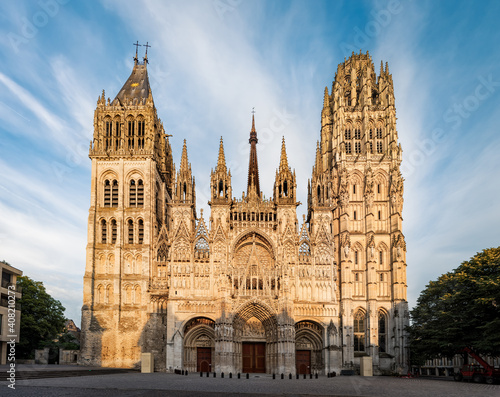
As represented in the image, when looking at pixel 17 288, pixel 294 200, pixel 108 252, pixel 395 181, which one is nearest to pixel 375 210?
pixel 395 181

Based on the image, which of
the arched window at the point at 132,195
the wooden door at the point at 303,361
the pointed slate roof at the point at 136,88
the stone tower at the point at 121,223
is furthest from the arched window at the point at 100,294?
the pointed slate roof at the point at 136,88

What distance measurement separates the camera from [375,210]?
61.9 meters

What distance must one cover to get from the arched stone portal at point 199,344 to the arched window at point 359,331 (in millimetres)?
16007

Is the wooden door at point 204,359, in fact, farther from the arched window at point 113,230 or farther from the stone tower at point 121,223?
the arched window at point 113,230

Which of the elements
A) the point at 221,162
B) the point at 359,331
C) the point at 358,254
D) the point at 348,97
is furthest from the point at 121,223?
the point at 348,97

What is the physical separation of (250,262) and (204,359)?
38.5 feet

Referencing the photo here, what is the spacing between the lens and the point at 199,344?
57.5 m

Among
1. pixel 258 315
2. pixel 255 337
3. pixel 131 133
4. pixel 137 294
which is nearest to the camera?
pixel 258 315

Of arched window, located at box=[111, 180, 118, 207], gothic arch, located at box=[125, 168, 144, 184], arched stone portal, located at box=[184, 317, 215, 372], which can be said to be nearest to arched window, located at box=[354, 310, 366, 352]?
arched stone portal, located at box=[184, 317, 215, 372]

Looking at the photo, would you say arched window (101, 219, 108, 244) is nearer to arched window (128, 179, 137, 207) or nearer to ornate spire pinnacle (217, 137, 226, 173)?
arched window (128, 179, 137, 207)

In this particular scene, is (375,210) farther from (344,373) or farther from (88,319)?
(88,319)

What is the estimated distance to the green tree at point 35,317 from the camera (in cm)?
6341

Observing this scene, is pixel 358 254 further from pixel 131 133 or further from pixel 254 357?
pixel 131 133

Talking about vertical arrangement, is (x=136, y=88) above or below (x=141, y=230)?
above
